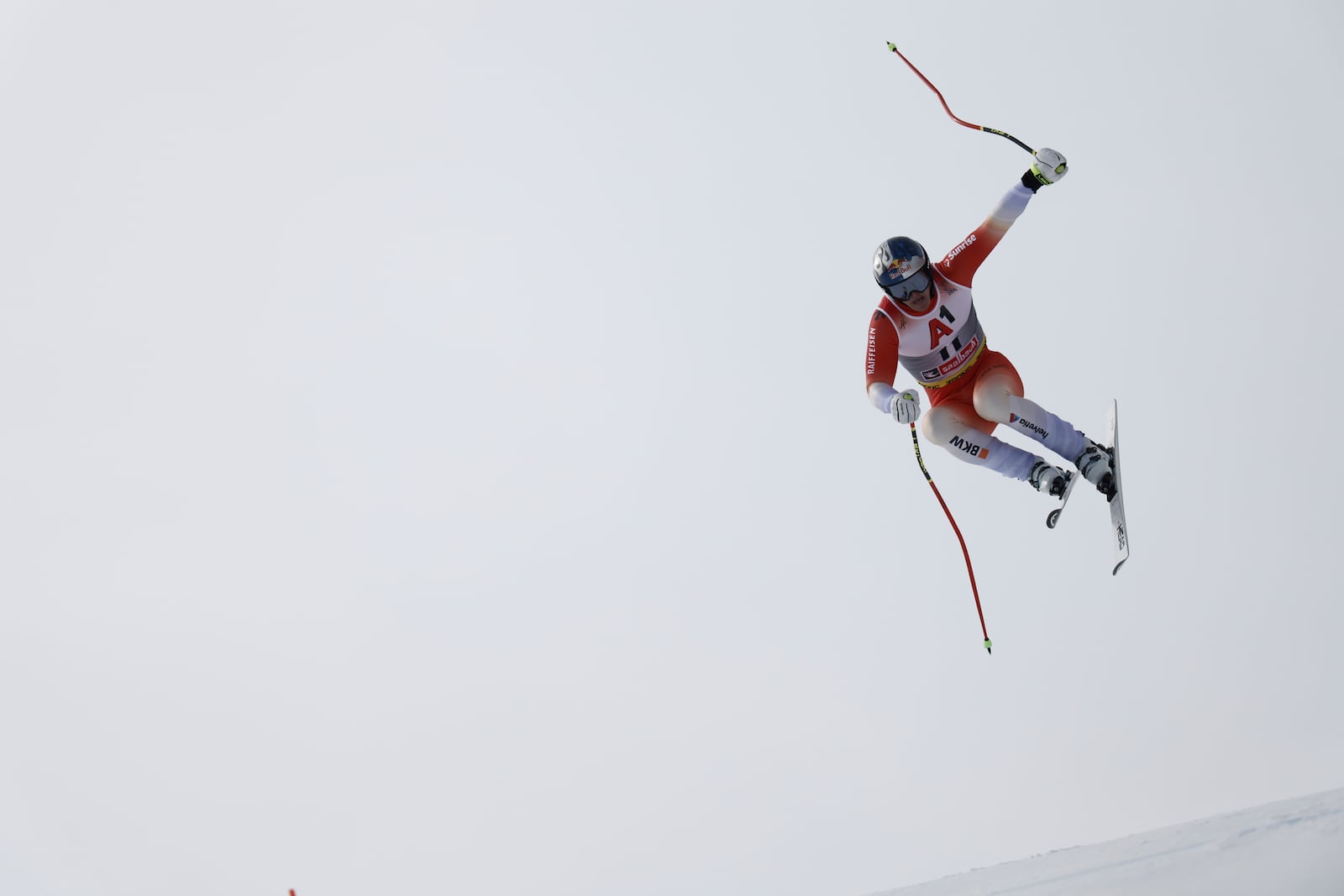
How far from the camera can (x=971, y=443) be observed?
336 inches

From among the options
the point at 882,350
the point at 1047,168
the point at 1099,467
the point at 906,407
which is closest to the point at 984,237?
the point at 1047,168

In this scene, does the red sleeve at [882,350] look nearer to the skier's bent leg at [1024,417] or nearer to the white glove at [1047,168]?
the skier's bent leg at [1024,417]

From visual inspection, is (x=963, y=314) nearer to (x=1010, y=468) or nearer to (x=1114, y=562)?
(x=1010, y=468)

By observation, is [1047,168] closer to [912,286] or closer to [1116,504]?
[912,286]

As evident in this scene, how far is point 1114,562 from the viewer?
826cm

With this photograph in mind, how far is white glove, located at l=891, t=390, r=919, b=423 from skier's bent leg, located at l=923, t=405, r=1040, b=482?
3.08 feet

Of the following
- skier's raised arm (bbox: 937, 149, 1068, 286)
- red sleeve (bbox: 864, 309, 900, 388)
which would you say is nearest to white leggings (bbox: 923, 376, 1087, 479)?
red sleeve (bbox: 864, 309, 900, 388)

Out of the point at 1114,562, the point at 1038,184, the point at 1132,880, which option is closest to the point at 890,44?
the point at 1038,184

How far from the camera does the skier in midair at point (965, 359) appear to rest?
8.20m

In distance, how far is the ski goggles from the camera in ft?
26.7

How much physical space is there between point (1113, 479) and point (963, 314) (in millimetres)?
1606

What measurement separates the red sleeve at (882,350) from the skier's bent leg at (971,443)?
0.50 metres

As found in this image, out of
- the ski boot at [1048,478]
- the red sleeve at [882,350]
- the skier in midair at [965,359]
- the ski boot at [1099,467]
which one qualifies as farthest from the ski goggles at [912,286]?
the ski boot at [1099,467]

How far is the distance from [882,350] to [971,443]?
0.97 metres
